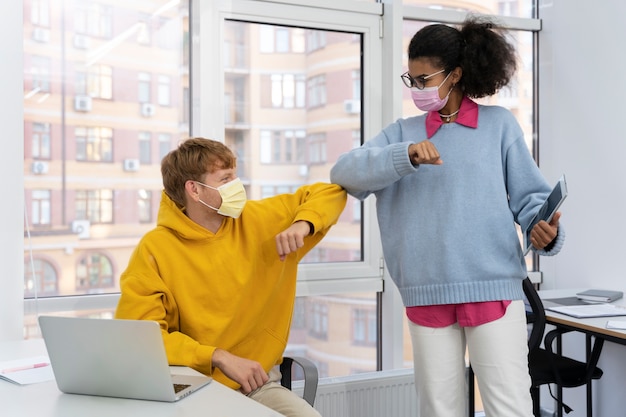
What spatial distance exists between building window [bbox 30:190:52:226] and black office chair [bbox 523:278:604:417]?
189 cm

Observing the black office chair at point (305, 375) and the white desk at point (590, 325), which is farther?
the white desk at point (590, 325)

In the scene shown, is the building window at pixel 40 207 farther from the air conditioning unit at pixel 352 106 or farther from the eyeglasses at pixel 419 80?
the eyeglasses at pixel 419 80

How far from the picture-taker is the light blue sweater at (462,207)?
6.19 feet

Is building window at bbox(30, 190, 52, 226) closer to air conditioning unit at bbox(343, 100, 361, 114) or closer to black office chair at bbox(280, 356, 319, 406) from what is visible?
black office chair at bbox(280, 356, 319, 406)

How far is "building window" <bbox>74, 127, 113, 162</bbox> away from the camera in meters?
2.78

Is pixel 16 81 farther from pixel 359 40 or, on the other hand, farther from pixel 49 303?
pixel 359 40

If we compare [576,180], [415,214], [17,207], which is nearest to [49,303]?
[17,207]

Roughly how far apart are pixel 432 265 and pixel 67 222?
1569 millimetres

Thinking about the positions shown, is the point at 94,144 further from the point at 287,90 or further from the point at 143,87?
the point at 287,90

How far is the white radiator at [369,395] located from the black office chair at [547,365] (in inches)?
12.7

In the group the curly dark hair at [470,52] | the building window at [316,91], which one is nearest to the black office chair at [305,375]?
the curly dark hair at [470,52]

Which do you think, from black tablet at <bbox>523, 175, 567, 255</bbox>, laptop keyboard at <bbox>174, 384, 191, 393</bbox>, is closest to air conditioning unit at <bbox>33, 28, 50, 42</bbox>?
laptop keyboard at <bbox>174, 384, 191, 393</bbox>

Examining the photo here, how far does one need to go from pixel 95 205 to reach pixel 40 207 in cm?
21

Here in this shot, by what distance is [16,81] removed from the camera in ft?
7.75
